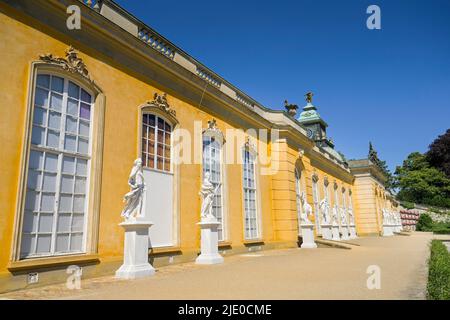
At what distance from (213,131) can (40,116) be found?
21.9 feet

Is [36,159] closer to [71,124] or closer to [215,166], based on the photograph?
[71,124]

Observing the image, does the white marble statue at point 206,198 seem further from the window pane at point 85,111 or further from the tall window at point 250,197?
the window pane at point 85,111

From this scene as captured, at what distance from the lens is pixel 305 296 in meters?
5.18

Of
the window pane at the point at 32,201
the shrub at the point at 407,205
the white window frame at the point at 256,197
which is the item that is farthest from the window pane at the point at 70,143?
the shrub at the point at 407,205

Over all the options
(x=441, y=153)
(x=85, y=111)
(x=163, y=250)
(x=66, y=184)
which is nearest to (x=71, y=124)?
(x=85, y=111)

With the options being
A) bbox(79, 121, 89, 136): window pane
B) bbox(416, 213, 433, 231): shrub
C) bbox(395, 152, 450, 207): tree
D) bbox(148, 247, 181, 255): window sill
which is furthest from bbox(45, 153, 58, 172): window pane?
bbox(395, 152, 450, 207): tree

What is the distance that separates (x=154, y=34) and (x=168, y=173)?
14.0 ft

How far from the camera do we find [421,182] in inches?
1932

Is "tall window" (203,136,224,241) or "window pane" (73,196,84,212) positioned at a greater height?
"tall window" (203,136,224,241)

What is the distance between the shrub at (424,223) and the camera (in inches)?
1775

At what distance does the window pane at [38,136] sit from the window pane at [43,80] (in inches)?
37.8

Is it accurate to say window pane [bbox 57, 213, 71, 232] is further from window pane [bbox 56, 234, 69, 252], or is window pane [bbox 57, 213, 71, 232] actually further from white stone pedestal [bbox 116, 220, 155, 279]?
white stone pedestal [bbox 116, 220, 155, 279]

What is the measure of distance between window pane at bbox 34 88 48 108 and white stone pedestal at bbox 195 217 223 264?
539cm

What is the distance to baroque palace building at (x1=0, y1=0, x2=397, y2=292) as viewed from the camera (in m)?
6.73
